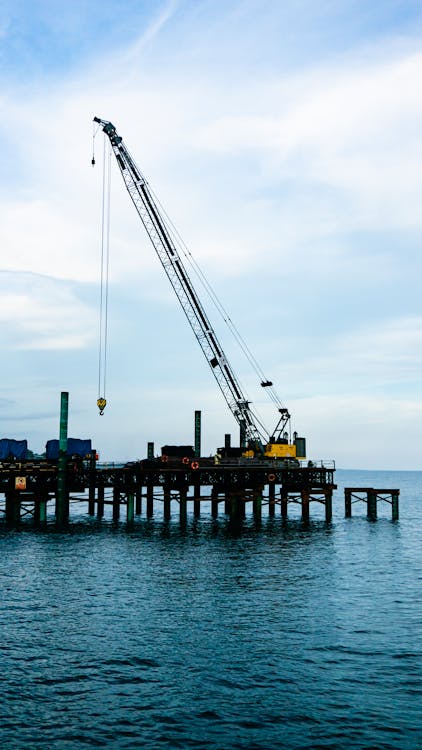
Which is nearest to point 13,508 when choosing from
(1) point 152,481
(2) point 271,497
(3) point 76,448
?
(3) point 76,448

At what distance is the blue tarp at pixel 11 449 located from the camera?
77.9 m

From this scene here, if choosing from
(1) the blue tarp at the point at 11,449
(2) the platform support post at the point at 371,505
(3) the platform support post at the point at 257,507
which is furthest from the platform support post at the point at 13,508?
→ (2) the platform support post at the point at 371,505

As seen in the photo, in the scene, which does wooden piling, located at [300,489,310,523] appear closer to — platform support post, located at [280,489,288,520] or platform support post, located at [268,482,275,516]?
platform support post, located at [280,489,288,520]

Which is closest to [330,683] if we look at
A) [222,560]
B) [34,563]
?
[222,560]

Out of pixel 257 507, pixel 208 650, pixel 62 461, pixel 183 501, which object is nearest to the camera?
pixel 208 650

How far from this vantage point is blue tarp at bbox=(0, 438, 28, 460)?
256ft

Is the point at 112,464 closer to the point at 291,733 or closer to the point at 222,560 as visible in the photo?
the point at 222,560

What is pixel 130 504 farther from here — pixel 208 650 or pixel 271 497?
pixel 208 650

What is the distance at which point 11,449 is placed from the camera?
257 ft

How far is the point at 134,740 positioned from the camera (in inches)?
759

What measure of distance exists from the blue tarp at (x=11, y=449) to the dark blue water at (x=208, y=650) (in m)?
26.3

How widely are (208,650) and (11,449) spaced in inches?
2225

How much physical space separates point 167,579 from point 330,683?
1953cm

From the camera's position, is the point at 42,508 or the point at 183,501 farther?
the point at 183,501
